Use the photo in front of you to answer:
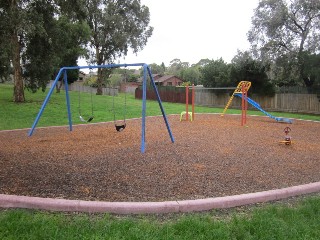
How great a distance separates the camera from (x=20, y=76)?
20.8 m

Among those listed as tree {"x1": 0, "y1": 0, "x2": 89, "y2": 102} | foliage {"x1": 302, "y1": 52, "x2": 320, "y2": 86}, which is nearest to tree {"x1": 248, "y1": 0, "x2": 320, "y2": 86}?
foliage {"x1": 302, "y1": 52, "x2": 320, "y2": 86}

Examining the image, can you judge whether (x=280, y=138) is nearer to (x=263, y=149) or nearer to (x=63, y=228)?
(x=263, y=149)

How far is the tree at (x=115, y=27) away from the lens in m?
39.5

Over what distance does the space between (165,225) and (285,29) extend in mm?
26820

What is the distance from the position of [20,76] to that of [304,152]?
18195mm

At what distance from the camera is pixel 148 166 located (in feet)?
19.7

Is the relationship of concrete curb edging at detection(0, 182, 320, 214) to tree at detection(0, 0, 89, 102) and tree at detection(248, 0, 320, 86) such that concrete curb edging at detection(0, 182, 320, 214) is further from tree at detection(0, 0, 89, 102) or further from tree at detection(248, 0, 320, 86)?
tree at detection(248, 0, 320, 86)

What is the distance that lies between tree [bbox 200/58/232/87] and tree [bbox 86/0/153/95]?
1217cm

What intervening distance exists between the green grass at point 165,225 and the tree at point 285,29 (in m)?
23.9

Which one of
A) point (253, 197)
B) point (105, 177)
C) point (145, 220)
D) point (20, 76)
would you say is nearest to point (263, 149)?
point (253, 197)

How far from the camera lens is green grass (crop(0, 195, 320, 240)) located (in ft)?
10.4

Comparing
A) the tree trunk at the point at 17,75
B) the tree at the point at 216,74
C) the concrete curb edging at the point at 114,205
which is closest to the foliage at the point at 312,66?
the tree at the point at 216,74

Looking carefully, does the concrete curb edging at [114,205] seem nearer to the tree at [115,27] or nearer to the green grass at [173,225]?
the green grass at [173,225]

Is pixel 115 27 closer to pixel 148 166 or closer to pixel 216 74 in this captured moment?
pixel 216 74
